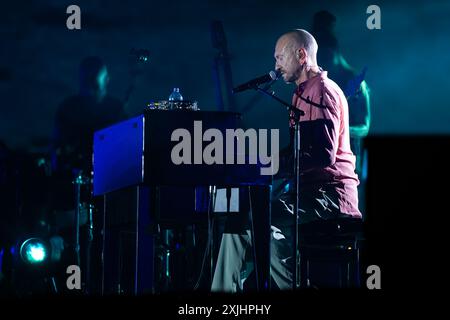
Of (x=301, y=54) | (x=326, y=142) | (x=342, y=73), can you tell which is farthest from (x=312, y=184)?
(x=342, y=73)

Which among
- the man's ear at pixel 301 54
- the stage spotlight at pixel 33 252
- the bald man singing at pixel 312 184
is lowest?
the stage spotlight at pixel 33 252

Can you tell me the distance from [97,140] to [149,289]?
35.1 inches

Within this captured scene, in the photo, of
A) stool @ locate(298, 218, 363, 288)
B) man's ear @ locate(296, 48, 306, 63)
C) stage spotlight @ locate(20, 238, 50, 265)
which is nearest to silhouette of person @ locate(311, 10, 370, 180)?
man's ear @ locate(296, 48, 306, 63)

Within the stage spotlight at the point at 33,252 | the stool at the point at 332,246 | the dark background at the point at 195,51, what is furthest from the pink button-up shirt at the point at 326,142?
the stage spotlight at the point at 33,252

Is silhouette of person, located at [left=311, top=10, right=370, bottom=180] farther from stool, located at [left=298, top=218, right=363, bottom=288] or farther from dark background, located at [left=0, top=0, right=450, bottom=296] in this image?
stool, located at [left=298, top=218, right=363, bottom=288]

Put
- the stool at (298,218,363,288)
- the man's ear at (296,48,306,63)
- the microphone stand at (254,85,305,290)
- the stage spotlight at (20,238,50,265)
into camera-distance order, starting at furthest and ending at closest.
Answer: the stage spotlight at (20,238,50,265) → the man's ear at (296,48,306,63) → the stool at (298,218,363,288) → the microphone stand at (254,85,305,290)

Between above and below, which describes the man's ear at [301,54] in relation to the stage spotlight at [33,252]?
above

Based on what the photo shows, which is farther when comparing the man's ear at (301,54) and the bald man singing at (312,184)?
the man's ear at (301,54)

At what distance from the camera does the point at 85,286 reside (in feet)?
17.0

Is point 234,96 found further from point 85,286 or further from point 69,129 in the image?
point 85,286

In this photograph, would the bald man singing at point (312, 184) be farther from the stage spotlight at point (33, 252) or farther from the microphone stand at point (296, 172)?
the stage spotlight at point (33, 252)

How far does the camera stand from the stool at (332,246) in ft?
14.7

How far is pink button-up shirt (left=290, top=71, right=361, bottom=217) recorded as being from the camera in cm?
453

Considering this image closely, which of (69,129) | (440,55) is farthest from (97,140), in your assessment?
(440,55)
